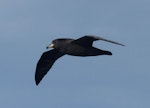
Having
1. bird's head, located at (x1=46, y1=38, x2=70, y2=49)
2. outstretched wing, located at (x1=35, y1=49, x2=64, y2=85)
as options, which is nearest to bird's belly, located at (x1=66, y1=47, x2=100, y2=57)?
bird's head, located at (x1=46, y1=38, x2=70, y2=49)

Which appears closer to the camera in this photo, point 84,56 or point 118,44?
point 118,44

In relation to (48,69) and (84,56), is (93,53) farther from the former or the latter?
(48,69)

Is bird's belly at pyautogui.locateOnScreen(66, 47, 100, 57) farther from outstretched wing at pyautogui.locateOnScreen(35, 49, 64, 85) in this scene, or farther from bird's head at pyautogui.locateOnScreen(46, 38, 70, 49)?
outstretched wing at pyautogui.locateOnScreen(35, 49, 64, 85)

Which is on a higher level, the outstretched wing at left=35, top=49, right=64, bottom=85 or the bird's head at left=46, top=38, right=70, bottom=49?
the bird's head at left=46, top=38, right=70, bottom=49

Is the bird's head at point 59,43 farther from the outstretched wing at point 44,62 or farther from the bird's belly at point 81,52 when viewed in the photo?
the outstretched wing at point 44,62

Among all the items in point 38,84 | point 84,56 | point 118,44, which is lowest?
point 38,84

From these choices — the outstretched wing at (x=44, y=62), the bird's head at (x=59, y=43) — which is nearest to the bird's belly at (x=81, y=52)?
the bird's head at (x=59, y=43)

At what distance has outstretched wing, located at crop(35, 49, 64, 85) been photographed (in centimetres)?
2892

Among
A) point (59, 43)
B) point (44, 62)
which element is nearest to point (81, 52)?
point (59, 43)

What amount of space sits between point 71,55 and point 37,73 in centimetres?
557

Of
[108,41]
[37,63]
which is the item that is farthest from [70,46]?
[37,63]

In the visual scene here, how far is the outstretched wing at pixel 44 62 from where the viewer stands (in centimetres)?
Answer: 2892

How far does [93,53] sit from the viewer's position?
24047 mm

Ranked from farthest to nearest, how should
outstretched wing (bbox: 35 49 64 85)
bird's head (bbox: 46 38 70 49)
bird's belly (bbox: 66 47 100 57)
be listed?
1. outstretched wing (bbox: 35 49 64 85)
2. bird's head (bbox: 46 38 70 49)
3. bird's belly (bbox: 66 47 100 57)
